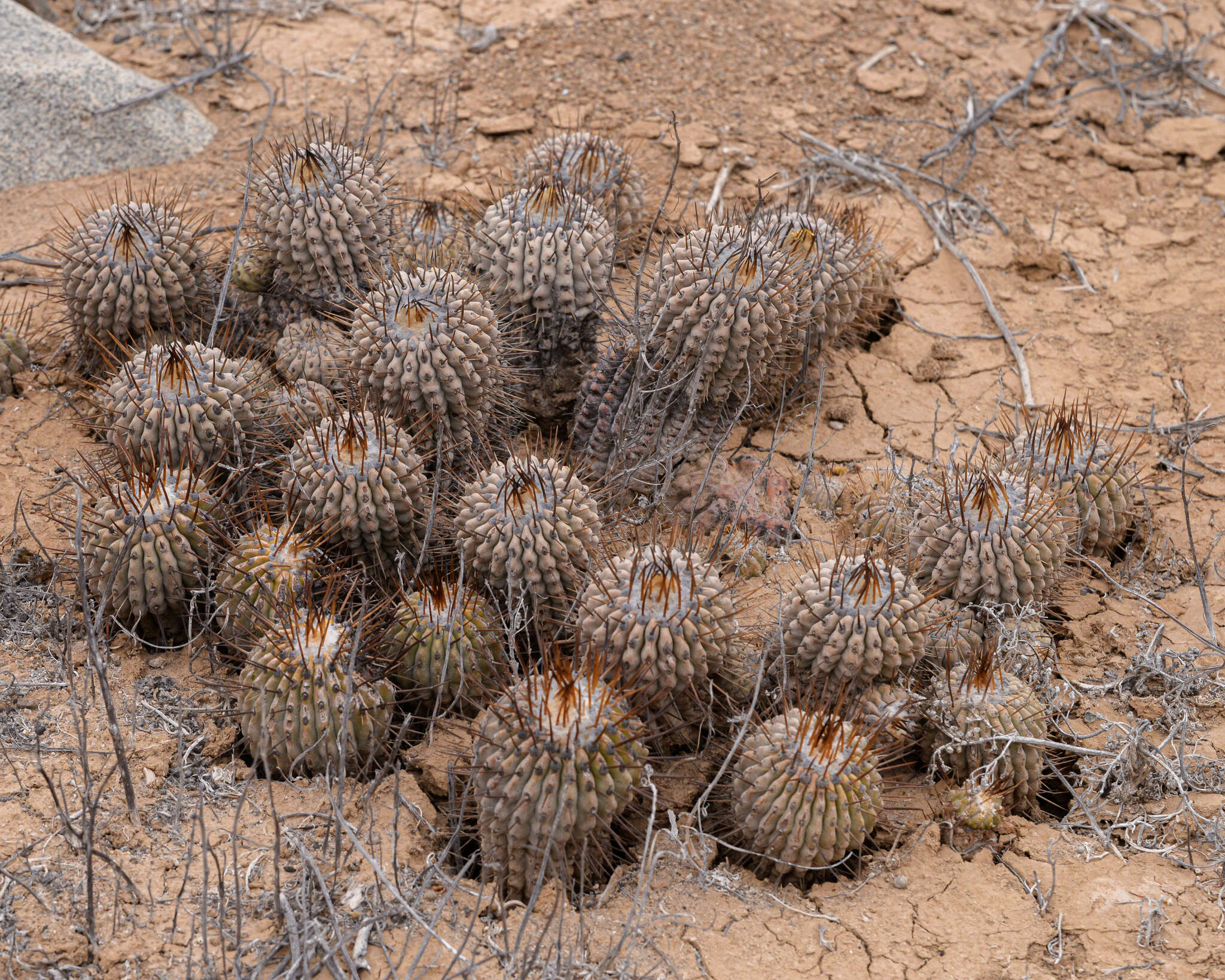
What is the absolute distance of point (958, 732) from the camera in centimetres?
332

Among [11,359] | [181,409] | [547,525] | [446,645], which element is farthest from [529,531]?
[11,359]

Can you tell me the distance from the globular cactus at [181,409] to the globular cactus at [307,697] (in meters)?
0.74

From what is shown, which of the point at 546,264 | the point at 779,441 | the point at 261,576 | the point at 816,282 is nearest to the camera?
the point at 261,576

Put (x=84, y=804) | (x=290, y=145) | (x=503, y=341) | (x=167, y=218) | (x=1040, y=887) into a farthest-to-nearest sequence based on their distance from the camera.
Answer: (x=290, y=145) → (x=167, y=218) → (x=503, y=341) → (x=1040, y=887) → (x=84, y=804)

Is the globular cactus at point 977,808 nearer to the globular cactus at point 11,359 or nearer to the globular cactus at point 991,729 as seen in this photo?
the globular cactus at point 991,729

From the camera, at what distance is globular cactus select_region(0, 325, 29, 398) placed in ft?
15.0

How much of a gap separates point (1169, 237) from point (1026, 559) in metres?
3.09

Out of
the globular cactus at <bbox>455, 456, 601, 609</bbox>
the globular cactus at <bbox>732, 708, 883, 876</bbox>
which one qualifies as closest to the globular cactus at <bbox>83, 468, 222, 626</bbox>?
the globular cactus at <bbox>455, 456, 601, 609</bbox>

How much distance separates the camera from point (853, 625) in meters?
3.23

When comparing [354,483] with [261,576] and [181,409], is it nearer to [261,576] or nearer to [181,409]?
[261,576]

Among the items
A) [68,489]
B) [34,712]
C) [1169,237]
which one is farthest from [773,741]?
[1169,237]

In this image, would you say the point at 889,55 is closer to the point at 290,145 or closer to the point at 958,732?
the point at 290,145

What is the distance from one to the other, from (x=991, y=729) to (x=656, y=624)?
104cm

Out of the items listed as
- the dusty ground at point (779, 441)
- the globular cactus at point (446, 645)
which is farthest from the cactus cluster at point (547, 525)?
the dusty ground at point (779, 441)
